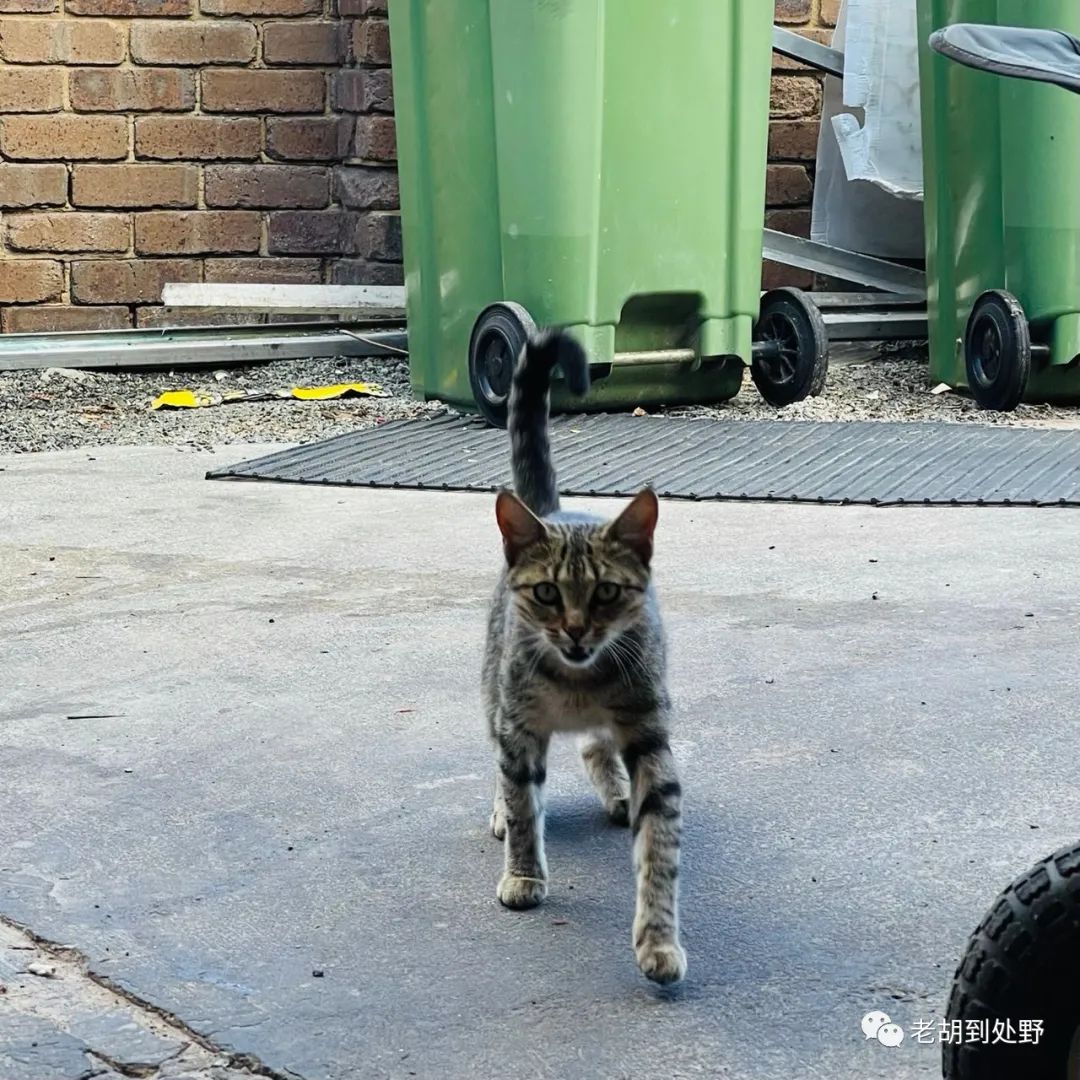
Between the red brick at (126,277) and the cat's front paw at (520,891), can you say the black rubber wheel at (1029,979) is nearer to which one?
the cat's front paw at (520,891)

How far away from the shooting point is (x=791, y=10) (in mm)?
7828

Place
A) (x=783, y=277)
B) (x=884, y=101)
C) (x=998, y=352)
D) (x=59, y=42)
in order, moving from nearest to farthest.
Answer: (x=998, y=352) < (x=884, y=101) < (x=59, y=42) < (x=783, y=277)

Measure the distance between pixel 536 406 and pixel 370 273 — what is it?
4.99 metres

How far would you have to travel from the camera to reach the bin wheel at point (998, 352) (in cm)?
623

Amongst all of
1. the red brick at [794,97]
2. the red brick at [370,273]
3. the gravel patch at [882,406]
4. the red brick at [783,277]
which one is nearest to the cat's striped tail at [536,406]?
the gravel patch at [882,406]

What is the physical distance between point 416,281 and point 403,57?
0.80 m

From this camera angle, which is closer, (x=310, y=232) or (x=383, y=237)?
(x=383, y=237)

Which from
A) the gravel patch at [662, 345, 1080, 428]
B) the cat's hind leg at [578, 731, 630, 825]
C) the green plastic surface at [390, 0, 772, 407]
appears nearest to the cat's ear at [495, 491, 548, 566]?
the cat's hind leg at [578, 731, 630, 825]

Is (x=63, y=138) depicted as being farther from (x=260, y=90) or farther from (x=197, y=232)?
(x=260, y=90)

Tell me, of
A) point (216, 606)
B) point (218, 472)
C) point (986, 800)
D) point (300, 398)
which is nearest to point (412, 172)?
point (300, 398)

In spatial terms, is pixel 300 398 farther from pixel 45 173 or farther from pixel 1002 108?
pixel 1002 108

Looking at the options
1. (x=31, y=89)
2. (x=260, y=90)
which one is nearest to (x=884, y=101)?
(x=260, y=90)

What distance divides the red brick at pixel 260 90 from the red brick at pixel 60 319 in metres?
0.99

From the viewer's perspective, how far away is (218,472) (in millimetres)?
5453
